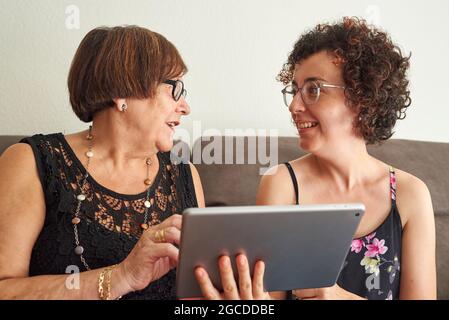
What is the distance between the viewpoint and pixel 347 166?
57.6 inches

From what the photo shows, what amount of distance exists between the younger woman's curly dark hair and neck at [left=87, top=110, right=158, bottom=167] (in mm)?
528

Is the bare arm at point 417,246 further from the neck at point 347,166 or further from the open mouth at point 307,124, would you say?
the open mouth at point 307,124

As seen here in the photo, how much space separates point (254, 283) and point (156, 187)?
0.52 m

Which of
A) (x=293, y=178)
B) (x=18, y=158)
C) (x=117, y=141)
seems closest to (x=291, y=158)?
(x=293, y=178)

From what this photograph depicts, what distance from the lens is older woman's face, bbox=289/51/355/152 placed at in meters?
1.40

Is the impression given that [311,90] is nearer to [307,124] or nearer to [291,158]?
[307,124]

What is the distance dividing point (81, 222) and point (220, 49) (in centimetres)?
88

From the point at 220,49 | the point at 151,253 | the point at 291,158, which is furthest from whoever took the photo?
the point at 220,49

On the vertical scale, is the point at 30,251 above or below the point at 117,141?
below

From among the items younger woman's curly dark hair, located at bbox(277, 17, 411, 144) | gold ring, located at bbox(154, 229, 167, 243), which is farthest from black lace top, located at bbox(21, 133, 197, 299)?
younger woman's curly dark hair, located at bbox(277, 17, 411, 144)

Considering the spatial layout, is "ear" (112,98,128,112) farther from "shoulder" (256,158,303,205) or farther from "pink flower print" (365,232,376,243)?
"pink flower print" (365,232,376,243)

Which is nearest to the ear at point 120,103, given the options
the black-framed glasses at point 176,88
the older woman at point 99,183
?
the older woman at point 99,183

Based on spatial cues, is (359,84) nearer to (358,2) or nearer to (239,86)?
(239,86)

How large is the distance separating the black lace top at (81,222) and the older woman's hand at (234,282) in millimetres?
361
